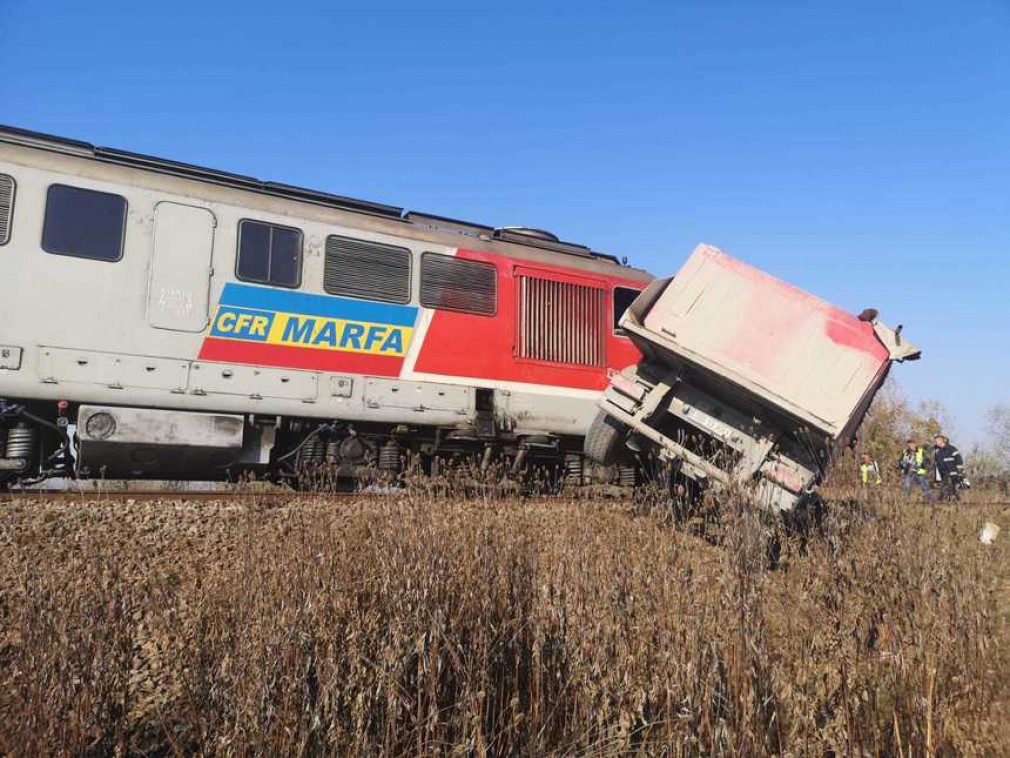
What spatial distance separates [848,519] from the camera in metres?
3.97

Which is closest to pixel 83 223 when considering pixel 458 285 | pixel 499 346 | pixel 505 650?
pixel 458 285

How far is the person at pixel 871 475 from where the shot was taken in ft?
13.5

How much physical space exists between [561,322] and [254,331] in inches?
166

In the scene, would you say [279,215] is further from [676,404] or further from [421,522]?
[421,522]

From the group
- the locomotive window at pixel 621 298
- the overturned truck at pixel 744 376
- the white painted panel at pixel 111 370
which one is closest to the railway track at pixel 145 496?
the white painted panel at pixel 111 370

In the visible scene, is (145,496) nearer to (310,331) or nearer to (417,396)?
(310,331)

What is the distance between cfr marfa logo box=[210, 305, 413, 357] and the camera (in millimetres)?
7438

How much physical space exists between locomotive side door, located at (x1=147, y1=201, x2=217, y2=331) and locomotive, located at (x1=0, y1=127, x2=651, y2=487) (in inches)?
0.6

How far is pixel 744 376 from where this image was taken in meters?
6.30

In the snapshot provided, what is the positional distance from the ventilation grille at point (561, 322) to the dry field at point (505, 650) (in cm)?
569

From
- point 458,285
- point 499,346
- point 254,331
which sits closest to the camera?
point 254,331

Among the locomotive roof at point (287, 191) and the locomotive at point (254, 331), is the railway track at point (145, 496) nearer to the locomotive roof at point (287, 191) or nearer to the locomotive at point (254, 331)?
the locomotive at point (254, 331)

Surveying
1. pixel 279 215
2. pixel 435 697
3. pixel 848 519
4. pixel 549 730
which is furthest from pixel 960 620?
pixel 279 215

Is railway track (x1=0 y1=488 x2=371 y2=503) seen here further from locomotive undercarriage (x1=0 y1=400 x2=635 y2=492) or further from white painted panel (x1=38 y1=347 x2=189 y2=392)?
white painted panel (x1=38 y1=347 x2=189 y2=392)
